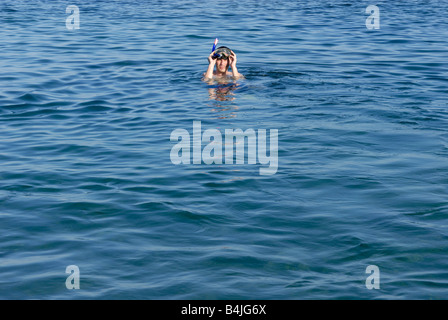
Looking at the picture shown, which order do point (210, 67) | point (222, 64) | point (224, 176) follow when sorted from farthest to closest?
point (222, 64) < point (210, 67) < point (224, 176)

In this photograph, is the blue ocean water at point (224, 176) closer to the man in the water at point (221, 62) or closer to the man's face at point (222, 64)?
the man in the water at point (221, 62)

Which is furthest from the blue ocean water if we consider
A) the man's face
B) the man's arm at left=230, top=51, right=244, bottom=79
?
the man's face

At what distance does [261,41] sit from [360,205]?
10884 millimetres

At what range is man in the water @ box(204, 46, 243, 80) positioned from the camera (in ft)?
42.2

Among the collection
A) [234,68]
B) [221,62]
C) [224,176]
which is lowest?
[224,176]

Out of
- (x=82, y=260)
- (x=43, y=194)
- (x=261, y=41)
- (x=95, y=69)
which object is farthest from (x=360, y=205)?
(x=261, y=41)

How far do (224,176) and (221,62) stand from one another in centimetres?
→ 508

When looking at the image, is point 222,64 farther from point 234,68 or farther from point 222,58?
point 234,68

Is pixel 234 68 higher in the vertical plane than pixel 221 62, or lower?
lower

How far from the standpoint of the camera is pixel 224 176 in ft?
27.3

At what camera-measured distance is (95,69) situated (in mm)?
14672

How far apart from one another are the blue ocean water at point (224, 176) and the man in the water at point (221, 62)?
0.92 ft

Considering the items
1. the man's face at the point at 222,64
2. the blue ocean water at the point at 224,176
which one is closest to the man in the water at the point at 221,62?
the man's face at the point at 222,64

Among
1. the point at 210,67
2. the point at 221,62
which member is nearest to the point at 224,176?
the point at 210,67
